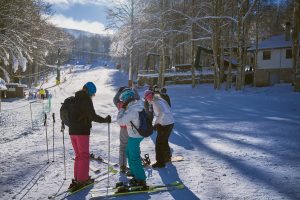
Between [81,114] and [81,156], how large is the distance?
31.2 inches

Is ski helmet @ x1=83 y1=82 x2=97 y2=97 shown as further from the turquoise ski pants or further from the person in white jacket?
the person in white jacket

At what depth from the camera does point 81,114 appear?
6.26m

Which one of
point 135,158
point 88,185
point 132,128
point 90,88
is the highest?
point 90,88

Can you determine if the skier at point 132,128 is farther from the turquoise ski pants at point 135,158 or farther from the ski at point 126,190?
the ski at point 126,190

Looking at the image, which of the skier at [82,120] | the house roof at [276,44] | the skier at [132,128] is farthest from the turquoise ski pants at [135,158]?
the house roof at [276,44]

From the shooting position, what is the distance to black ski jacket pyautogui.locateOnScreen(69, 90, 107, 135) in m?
6.21

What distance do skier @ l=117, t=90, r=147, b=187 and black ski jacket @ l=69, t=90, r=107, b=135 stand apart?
0.55 meters

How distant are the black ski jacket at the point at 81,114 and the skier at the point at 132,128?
55cm

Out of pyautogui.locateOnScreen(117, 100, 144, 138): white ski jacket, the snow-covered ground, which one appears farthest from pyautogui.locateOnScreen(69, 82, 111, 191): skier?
the snow-covered ground

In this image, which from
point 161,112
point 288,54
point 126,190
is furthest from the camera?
point 288,54

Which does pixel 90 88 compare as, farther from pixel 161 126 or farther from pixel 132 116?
pixel 161 126

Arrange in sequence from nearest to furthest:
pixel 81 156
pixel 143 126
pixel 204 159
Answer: pixel 143 126
pixel 81 156
pixel 204 159

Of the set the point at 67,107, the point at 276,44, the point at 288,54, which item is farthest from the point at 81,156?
the point at 276,44

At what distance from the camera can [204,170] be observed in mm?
7398
